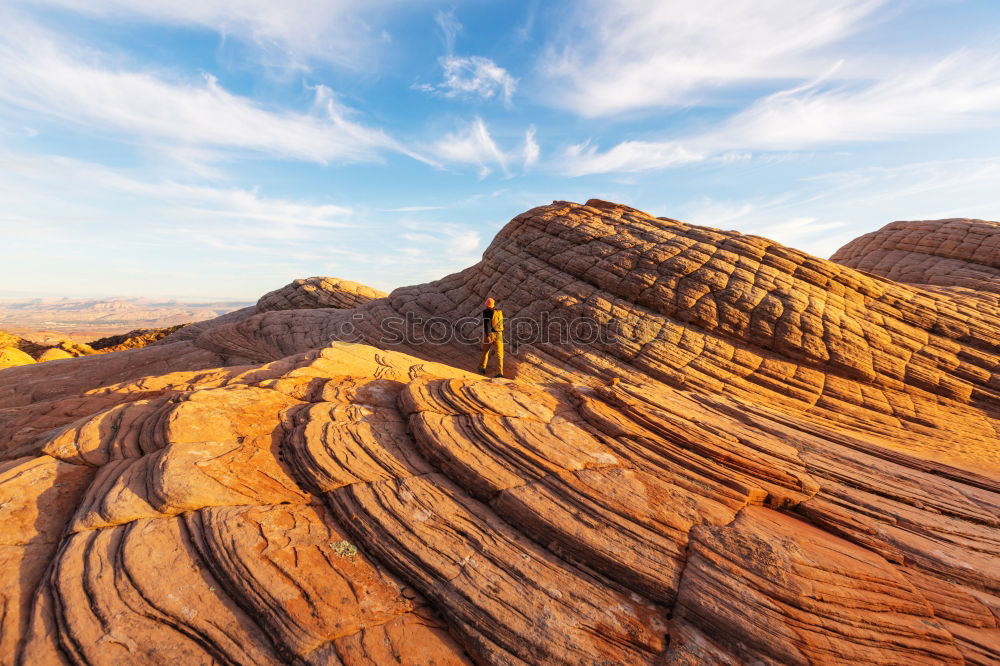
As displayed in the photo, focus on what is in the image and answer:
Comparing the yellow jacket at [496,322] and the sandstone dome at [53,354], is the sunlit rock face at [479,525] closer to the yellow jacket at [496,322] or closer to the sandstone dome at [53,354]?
the yellow jacket at [496,322]

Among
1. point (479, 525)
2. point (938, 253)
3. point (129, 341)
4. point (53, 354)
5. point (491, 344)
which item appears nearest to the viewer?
point (479, 525)

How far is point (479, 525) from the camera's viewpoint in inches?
280

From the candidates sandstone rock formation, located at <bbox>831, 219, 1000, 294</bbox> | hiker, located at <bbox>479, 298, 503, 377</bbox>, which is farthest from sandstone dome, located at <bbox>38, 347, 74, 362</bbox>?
sandstone rock formation, located at <bbox>831, 219, 1000, 294</bbox>

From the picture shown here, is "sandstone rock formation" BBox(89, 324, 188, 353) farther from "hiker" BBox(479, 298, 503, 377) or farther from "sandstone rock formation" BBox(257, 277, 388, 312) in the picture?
"hiker" BBox(479, 298, 503, 377)

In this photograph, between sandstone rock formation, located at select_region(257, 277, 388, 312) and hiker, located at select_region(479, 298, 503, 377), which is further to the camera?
sandstone rock formation, located at select_region(257, 277, 388, 312)

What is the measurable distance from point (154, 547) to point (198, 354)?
924 inches

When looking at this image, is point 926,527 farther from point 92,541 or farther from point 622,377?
point 92,541

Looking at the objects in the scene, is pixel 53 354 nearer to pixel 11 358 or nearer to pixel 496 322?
pixel 11 358

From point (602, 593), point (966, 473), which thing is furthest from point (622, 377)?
point (602, 593)

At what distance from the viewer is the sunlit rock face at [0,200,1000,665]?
17.9ft

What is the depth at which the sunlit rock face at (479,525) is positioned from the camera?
5.44 meters

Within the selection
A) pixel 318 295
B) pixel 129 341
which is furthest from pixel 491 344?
pixel 129 341

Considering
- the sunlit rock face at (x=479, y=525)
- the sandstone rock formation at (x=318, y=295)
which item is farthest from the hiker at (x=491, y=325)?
the sandstone rock formation at (x=318, y=295)

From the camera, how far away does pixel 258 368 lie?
1384 cm
